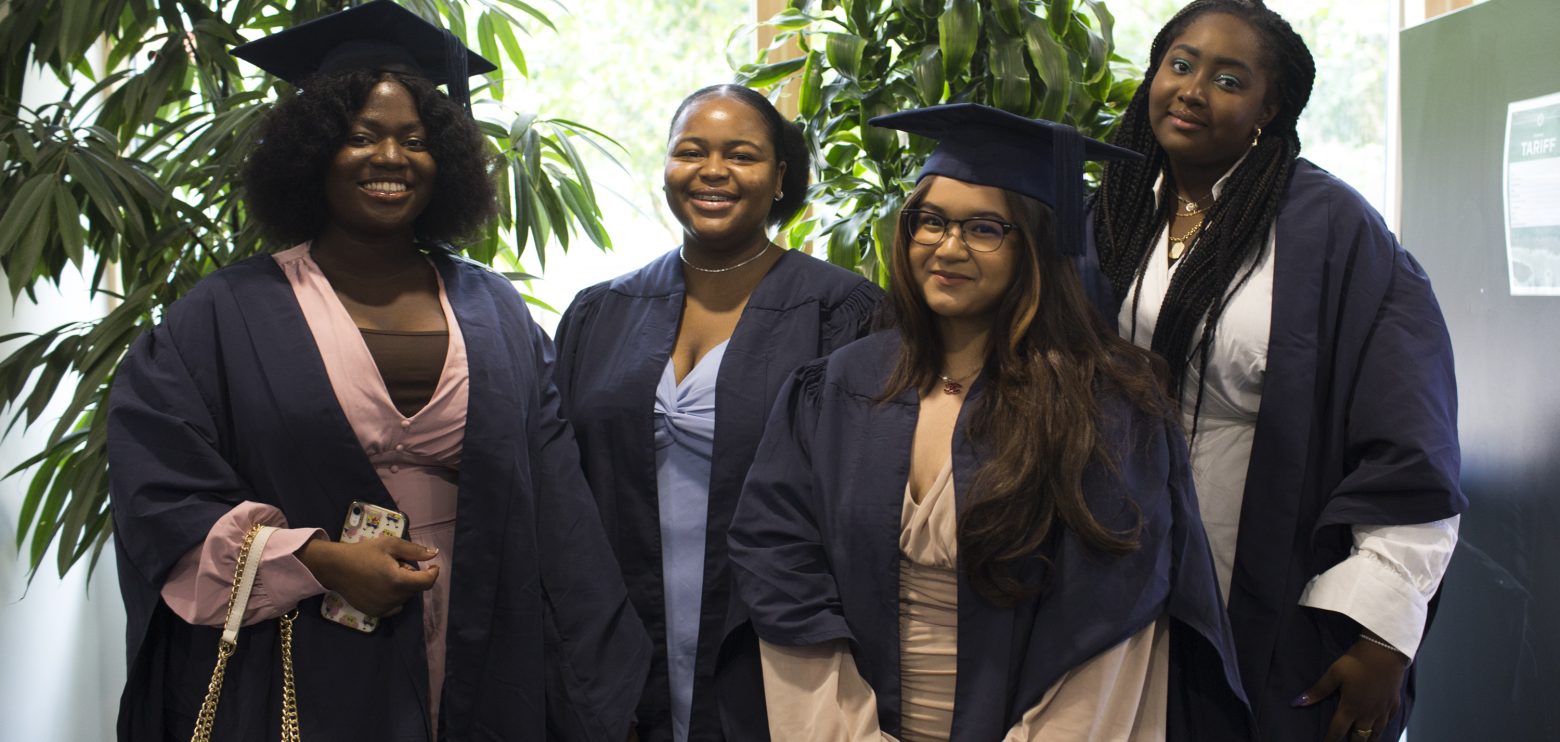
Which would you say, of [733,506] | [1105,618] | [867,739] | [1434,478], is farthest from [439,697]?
[1434,478]

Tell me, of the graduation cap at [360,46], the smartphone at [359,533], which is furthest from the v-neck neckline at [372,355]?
the graduation cap at [360,46]

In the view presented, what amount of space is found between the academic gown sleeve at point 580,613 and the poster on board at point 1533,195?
1730mm

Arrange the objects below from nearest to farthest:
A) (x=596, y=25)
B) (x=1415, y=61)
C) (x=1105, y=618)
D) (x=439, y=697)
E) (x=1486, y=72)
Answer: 1. (x=1105, y=618)
2. (x=439, y=697)
3. (x=1486, y=72)
4. (x=1415, y=61)
5. (x=596, y=25)

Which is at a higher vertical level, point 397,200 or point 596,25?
point 596,25

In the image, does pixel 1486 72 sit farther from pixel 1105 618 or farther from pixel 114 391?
pixel 114 391

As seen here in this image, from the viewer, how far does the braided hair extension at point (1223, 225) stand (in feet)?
6.19

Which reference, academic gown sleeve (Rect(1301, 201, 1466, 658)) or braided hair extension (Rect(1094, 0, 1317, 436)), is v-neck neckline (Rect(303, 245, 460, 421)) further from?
academic gown sleeve (Rect(1301, 201, 1466, 658))

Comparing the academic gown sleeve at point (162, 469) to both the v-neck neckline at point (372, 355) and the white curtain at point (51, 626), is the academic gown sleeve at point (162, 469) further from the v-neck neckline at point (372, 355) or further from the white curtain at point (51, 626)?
the white curtain at point (51, 626)

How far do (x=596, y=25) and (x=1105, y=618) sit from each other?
2.73 meters

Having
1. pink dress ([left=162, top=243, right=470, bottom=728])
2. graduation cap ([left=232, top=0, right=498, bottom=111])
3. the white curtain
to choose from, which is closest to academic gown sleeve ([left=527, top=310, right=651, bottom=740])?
pink dress ([left=162, top=243, right=470, bottom=728])

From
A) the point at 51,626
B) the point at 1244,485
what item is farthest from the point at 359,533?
the point at 51,626

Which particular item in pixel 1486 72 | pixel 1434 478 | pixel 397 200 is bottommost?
pixel 1434 478

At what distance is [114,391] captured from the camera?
66.8 inches

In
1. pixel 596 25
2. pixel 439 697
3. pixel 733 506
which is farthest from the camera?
pixel 596 25
